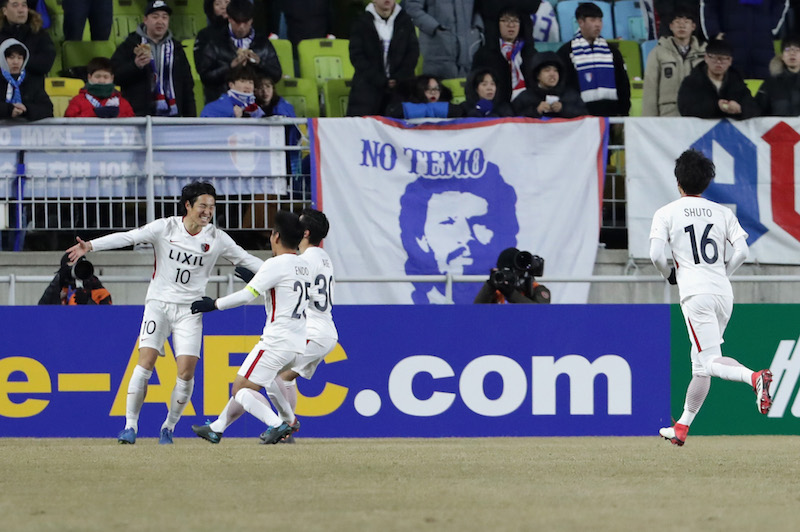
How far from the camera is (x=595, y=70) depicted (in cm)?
1588

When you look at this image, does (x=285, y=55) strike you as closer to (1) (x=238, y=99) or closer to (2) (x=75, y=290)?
(1) (x=238, y=99)

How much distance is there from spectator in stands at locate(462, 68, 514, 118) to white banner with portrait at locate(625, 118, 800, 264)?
1.40 metres

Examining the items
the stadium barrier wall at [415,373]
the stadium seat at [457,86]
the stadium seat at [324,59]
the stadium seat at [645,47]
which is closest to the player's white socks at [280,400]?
the stadium barrier wall at [415,373]

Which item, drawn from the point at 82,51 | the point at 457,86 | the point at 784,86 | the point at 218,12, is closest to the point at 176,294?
the point at 218,12

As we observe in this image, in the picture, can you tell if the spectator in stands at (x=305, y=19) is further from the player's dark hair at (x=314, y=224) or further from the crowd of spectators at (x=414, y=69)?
the player's dark hair at (x=314, y=224)

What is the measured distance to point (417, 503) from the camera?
7.31 meters

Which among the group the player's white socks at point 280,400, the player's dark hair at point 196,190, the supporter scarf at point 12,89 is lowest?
the player's white socks at point 280,400

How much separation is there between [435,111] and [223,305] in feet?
16.8

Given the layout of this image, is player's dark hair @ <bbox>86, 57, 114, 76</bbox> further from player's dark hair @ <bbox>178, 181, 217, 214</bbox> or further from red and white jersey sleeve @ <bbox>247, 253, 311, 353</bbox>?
red and white jersey sleeve @ <bbox>247, 253, 311, 353</bbox>

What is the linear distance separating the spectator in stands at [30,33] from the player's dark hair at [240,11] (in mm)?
1974

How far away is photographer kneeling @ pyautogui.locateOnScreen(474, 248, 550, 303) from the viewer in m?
13.5

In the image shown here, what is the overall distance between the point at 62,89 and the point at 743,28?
26.0ft

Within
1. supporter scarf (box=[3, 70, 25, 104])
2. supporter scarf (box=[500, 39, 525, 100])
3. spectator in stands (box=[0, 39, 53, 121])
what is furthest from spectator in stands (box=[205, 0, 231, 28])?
supporter scarf (box=[500, 39, 525, 100])

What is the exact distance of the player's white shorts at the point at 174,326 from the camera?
1168 cm
